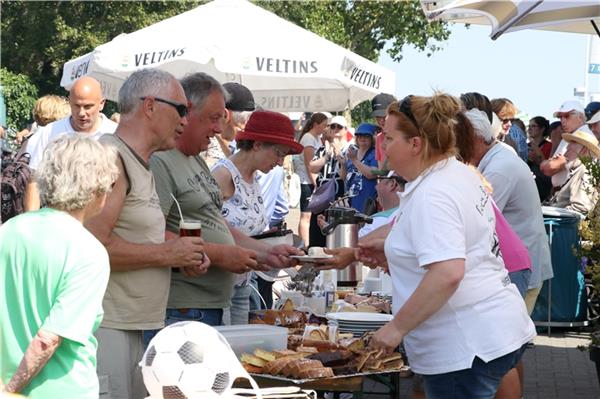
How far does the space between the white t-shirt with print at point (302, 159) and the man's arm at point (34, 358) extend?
10.8 metres

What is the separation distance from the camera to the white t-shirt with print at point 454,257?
12.5ft

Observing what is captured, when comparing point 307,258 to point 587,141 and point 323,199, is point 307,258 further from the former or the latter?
point 323,199

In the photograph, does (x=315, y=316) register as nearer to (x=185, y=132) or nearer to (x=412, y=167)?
(x=185, y=132)

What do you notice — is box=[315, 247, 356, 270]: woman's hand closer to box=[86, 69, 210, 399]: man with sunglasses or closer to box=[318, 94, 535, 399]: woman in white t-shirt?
box=[86, 69, 210, 399]: man with sunglasses

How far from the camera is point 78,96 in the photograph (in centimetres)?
766

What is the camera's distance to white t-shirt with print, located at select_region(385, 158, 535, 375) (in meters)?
3.81

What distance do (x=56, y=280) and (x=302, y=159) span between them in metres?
10.9

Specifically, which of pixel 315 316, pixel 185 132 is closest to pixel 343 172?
pixel 315 316

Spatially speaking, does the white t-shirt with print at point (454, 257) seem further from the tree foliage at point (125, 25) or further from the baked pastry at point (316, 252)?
the tree foliage at point (125, 25)

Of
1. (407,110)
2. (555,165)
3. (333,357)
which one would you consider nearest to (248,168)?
(333,357)

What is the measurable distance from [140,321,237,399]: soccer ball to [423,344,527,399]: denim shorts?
0.88 m

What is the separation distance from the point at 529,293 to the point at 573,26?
510cm

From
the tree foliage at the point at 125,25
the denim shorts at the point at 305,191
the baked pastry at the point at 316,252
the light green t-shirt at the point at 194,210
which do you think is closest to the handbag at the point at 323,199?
the denim shorts at the point at 305,191

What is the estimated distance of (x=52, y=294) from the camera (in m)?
3.32
